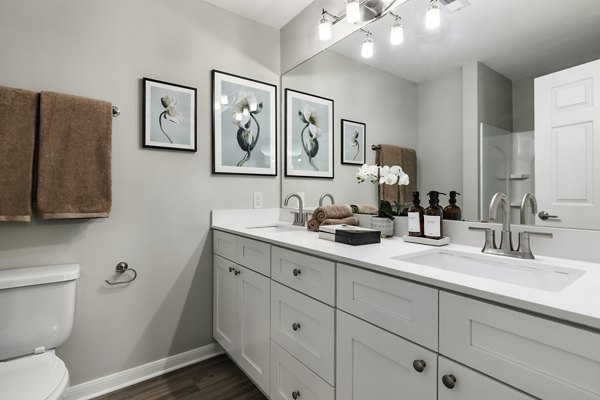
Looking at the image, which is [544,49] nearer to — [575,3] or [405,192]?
[575,3]

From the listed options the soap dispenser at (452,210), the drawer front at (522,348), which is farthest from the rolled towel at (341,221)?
the drawer front at (522,348)

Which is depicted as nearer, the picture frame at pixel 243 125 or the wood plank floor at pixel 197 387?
the wood plank floor at pixel 197 387

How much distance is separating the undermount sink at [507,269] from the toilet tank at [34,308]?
4.85 feet

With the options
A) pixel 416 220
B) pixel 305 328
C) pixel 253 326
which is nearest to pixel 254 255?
pixel 253 326

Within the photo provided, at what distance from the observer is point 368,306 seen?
37.1 inches

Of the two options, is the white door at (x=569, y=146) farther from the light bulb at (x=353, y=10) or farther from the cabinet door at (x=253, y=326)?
the cabinet door at (x=253, y=326)

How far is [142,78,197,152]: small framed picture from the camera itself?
1.73m

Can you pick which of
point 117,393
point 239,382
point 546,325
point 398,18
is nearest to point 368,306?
point 546,325

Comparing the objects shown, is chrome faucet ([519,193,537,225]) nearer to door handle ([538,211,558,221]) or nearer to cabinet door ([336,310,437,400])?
door handle ([538,211,558,221])

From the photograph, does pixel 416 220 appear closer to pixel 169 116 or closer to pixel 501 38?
pixel 501 38

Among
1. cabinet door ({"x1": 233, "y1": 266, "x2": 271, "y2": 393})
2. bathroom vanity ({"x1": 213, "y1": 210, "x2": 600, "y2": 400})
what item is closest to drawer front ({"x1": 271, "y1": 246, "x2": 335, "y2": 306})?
bathroom vanity ({"x1": 213, "y1": 210, "x2": 600, "y2": 400})

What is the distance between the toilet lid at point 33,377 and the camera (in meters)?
1.00

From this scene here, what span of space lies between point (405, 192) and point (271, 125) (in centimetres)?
114

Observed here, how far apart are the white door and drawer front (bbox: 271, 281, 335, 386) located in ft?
2.85
